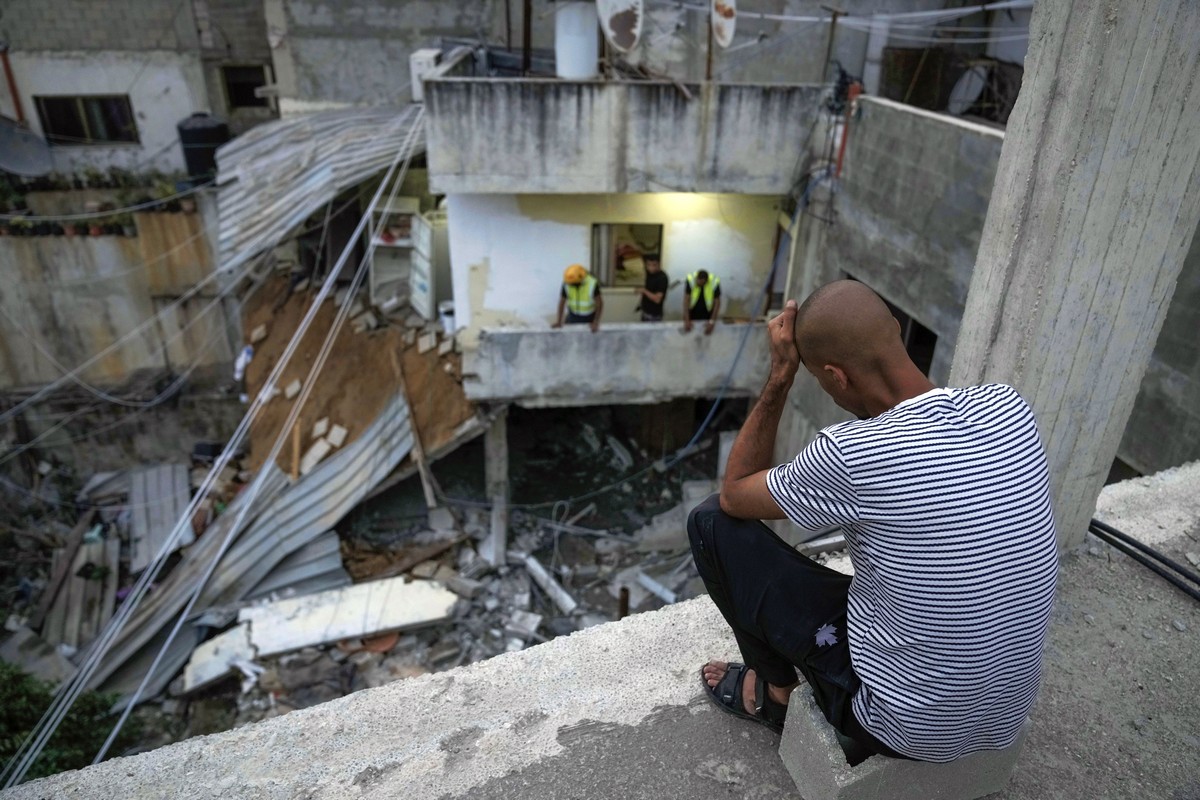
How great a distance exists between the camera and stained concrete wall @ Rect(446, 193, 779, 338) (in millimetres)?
10461

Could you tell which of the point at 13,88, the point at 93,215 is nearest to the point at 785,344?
the point at 93,215

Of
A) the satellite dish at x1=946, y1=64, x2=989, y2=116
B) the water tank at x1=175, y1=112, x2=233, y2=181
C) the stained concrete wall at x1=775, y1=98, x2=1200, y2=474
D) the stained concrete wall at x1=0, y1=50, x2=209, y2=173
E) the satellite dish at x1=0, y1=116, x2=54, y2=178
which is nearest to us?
the stained concrete wall at x1=775, y1=98, x2=1200, y2=474

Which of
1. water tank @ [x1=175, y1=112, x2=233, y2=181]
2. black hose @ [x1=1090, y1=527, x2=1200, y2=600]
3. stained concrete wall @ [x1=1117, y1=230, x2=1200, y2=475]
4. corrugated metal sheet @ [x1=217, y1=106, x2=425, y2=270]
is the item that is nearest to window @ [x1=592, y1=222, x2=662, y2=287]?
corrugated metal sheet @ [x1=217, y1=106, x2=425, y2=270]

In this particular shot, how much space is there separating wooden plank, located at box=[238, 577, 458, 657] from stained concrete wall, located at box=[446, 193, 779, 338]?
11.8 ft

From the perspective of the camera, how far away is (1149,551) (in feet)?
10.3

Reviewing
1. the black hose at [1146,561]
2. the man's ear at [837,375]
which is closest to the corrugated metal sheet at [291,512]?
the black hose at [1146,561]

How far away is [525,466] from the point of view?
12805 mm

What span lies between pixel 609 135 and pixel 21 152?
424 inches

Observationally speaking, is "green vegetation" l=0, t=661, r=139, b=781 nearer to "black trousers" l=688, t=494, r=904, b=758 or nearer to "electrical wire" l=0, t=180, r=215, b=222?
"black trousers" l=688, t=494, r=904, b=758

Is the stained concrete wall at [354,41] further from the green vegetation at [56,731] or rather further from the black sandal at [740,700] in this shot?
the black sandal at [740,700]

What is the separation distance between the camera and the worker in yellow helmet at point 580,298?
33.5 ft

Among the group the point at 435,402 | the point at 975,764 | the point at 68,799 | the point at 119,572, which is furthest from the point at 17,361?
the point at 975,764

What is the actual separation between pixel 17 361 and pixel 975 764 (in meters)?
16.0

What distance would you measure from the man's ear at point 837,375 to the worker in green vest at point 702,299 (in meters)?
8.28
